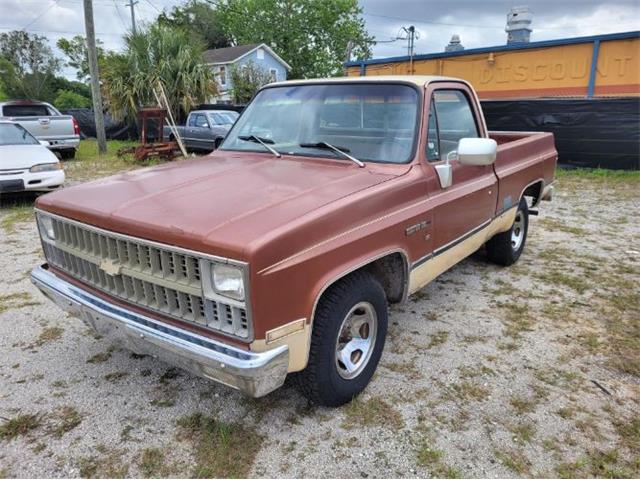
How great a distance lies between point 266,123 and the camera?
3930 millimetres

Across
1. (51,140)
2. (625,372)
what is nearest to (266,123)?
(625,372)

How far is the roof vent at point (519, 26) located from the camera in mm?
14781

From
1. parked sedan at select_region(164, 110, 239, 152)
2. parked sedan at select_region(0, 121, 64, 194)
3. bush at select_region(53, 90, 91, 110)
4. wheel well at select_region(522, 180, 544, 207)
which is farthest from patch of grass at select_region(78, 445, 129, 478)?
bush at select_region(53, 90, 91, 110)

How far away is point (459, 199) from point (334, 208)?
1.48 m

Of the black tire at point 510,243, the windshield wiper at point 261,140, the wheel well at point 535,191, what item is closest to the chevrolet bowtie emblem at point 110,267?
the windshield wiper at point 261,140

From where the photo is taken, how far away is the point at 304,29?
43.6 m

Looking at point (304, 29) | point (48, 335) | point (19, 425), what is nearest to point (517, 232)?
point (48, 335)

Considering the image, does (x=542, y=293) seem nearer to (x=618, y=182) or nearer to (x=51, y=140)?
(x=618, y=182)

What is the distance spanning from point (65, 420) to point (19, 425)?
238 millimetres

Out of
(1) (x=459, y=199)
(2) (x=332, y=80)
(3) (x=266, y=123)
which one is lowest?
(1) (x=459, y=199)

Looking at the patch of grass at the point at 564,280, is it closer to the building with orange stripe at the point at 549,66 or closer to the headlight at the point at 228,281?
the headlight at the point at 228,281

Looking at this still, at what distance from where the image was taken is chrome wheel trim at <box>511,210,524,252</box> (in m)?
5.21

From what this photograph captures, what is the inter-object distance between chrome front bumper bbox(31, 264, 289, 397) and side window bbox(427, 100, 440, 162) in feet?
6.17

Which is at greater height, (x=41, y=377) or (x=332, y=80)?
(x=332, y=80)
